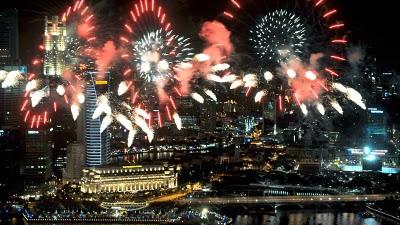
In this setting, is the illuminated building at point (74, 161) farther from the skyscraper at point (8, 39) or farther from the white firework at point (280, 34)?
the white firework at point (280, 34)

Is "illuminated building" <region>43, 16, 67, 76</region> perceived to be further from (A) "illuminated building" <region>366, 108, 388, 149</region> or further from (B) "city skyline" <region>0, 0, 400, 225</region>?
(A) "illuminated building" <region>366, 108, 388, 149</region>

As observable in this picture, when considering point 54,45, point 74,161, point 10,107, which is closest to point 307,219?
point 74,161

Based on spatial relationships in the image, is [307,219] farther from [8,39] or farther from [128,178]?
[8,39]

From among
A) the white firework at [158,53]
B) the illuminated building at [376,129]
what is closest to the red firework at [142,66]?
the white firework at [158,53]

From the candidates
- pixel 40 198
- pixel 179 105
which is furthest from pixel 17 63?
pixel 179 105

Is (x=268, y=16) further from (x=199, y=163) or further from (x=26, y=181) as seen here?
(x=199, y=163)
